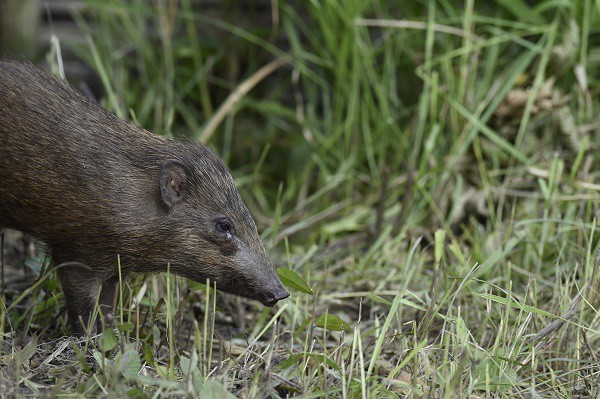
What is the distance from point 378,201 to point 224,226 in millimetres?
1731

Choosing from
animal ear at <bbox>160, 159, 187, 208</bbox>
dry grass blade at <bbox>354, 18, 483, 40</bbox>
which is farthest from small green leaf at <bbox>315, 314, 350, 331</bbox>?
dry grass blade at <bbox>354, 18, 483, 40</bbox>

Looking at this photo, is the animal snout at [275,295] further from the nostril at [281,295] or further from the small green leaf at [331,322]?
the small green leaf at [331,322]

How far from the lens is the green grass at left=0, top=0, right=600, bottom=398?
2.99m

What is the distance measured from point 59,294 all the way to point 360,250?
1826mm

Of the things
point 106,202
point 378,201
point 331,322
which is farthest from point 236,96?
point 331,322

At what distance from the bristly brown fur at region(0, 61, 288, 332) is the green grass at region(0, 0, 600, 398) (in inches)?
6.7

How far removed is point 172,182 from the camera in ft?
10.4

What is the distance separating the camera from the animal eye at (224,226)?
10.5 feet

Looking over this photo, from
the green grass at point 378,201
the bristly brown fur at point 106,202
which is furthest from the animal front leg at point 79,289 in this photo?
the green grass at point 378,201

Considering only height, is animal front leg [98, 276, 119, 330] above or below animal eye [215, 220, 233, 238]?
below

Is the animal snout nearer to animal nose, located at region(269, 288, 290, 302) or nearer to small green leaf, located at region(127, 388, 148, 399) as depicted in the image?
animal nose, located at region(269, 288, 290, 302)

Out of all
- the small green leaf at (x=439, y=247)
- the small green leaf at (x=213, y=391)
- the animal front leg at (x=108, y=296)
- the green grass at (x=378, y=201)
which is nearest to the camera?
the small green leaf at (x=213, y=391)

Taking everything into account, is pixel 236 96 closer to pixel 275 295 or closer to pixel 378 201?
pixel 378 201

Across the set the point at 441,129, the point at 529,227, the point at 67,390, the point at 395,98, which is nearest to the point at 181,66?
the point at 395,98
